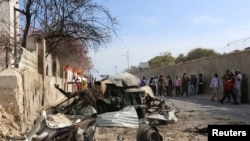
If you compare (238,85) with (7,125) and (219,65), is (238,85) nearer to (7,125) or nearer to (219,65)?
(219,65)

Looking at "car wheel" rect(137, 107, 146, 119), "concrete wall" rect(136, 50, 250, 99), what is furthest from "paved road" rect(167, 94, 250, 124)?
"concrete wall" rect(136, 50, 250, 99)

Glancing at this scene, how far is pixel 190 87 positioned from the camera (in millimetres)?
32375

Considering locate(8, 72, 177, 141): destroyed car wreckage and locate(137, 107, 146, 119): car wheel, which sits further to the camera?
locate(137, 107, 146, 119): car wheel

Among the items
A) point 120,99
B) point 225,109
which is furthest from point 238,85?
point 120,99

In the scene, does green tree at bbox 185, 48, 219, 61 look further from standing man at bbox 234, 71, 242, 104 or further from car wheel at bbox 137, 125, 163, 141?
car wheel at bbox 137, 125, 163, 141

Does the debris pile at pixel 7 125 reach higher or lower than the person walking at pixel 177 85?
lower

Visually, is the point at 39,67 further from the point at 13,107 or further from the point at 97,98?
the point at 13,107

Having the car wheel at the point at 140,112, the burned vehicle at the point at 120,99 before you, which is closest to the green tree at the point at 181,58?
the burned vehicle at the point at 120,99

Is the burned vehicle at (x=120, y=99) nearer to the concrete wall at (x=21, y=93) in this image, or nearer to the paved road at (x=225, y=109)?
the concrete wall at (x=21, y=93)

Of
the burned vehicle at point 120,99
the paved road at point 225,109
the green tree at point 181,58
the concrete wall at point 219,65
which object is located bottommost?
the paved road at point 225,109

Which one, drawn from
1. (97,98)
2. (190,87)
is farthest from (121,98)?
(190,87)

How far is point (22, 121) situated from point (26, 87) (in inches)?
41.2

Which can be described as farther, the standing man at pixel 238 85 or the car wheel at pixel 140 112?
the standing man at pixel 238 85

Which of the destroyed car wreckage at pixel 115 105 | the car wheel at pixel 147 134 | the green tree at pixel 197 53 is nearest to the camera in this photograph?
the car wheel at pixel 147 134
